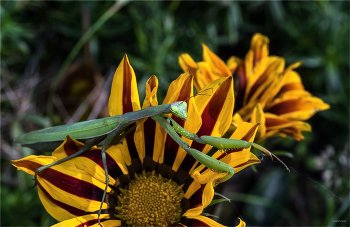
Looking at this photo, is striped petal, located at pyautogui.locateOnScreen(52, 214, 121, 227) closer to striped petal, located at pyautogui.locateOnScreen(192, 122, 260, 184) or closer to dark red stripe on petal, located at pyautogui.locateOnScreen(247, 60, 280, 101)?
striped petal, located at pyautogui.locateOnScreen(192, 122, 260, 184)

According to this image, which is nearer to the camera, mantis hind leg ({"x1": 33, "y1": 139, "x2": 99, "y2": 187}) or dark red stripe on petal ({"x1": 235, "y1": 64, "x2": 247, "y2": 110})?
mantis hind leg ({"x1": 33, "y1": 139, "x2": 99, "y2": 187})

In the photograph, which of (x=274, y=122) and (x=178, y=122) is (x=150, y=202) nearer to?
(x=178, y=122)

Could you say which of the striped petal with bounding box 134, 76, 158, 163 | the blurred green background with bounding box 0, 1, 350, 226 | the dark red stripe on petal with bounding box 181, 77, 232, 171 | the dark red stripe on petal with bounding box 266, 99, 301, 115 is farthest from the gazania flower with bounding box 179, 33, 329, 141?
the blurred green background with bounding box 0, 1, 350, 226

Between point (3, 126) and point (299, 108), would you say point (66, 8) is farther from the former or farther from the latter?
point (299, 108)

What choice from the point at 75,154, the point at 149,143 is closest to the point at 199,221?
the point at 149,143

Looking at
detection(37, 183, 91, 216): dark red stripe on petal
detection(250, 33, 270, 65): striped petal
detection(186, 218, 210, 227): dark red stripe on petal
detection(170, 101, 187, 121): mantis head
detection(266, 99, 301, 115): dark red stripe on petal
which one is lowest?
detection(186, 218, 210, 227): dark red stripe on petal

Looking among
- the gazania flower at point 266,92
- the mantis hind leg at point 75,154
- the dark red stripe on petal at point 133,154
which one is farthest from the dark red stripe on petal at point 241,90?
the mantis hind leg at point 75,154

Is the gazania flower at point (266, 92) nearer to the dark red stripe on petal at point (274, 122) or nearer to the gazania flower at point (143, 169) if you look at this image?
the dark red stripe on petal at point (274, 122)
